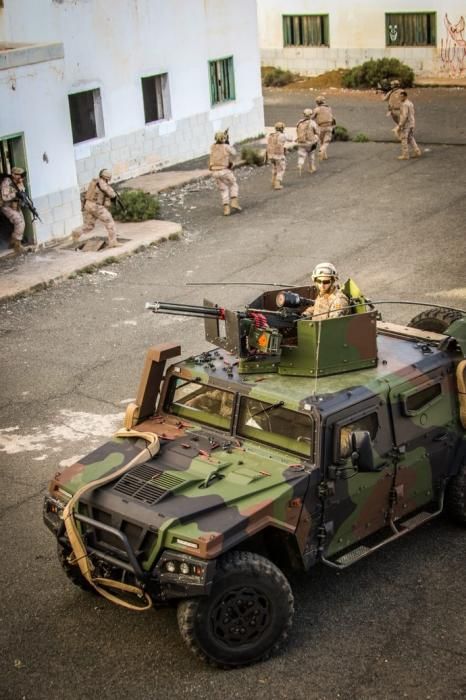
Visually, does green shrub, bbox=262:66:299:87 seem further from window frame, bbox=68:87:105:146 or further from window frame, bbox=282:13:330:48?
window frame, bbox=68:87:105:146

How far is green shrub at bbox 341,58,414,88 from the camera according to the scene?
34156mm

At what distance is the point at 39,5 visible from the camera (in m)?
21.8

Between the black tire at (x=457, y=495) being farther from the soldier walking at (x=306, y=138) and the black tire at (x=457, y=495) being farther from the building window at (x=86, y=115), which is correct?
the building window at (x=86, y=115)

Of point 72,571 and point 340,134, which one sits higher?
point 340,134

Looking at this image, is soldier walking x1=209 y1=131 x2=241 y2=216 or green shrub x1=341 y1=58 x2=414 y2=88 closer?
soldier walking x1=209 y1=131 x2=241 y2=216

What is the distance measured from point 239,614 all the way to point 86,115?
17.3 m

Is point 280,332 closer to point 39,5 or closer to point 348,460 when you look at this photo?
point 348,460

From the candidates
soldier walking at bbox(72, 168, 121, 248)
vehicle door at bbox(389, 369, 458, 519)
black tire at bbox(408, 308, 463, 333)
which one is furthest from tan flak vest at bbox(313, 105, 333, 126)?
vehicle door at bbox(389, 369, 458, 519)

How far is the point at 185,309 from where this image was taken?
916cm

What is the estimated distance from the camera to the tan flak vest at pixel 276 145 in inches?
874

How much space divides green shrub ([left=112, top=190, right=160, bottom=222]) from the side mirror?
1328 cm

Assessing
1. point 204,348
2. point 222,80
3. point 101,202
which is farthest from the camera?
point 222,80

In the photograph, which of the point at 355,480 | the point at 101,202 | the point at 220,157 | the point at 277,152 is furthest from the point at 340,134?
the point at 355,480

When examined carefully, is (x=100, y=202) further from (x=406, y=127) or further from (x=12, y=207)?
(x=406, y=127)
